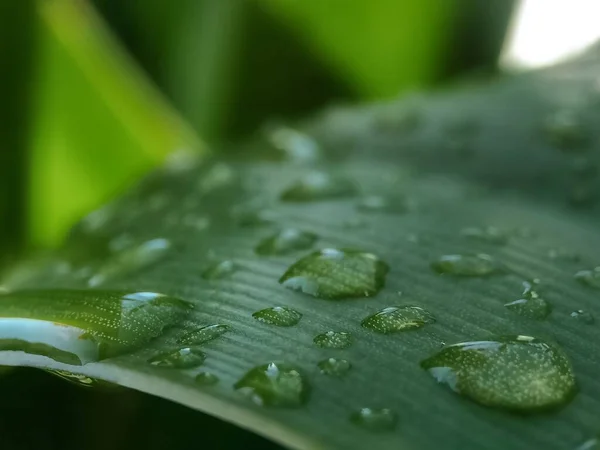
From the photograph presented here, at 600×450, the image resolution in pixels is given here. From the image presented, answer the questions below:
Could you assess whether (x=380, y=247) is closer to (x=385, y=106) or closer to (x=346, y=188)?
(x=346, y=188)

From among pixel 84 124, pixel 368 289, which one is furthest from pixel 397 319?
pixel 84 124

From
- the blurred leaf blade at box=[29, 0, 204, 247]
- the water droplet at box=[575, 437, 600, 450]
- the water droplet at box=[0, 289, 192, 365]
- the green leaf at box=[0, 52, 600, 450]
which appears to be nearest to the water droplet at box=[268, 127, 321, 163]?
the green leaf at box=[0, 52, 600, 450]

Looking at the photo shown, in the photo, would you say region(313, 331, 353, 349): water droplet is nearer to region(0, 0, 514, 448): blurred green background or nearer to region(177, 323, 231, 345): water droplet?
region(177, 323, 231, 345): water droplet

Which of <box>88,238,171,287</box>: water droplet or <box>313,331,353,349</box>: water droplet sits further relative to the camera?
<box>88,238,171,287</box>: water droplet

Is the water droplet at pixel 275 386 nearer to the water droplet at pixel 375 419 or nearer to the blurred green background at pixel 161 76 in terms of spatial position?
the water droplet at pixel 375 419

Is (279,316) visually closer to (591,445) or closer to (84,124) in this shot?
(591,445)

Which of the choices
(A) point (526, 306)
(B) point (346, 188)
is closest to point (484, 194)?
(B) point (346, 188)
